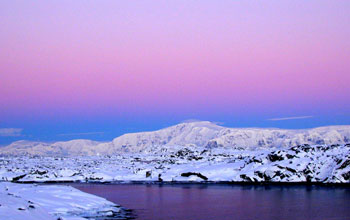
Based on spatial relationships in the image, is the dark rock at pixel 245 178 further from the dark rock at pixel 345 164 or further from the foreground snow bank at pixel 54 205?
the foreground snow bank at pixel 54 205

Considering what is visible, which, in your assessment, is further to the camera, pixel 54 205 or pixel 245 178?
pixel 245 178

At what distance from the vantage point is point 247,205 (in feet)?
160

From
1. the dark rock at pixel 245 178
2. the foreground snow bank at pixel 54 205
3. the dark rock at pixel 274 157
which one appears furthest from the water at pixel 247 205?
the dark rock at pixel 274 157

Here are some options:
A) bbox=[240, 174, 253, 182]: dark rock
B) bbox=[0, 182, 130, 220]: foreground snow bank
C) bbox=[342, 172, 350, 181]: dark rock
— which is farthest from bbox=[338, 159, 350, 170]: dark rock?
bbox=[0, 182, 130, 220]: foreground snow bank

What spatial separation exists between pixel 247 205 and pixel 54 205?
70.5 ft

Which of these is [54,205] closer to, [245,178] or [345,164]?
[245,178]

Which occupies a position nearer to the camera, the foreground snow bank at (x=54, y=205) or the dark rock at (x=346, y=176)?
the foreground snow bank at (x=54, y=205)

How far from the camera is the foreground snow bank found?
93.9ft

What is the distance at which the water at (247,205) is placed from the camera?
40.8 meters

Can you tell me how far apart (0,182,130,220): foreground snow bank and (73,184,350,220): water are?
3.80m

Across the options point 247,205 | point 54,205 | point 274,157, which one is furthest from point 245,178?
point 54,205

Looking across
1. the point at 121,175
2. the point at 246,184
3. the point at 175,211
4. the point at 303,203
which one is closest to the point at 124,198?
the point at 175,211

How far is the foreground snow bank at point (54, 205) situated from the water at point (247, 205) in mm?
3801

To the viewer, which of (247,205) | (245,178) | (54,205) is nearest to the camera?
(54,205)
